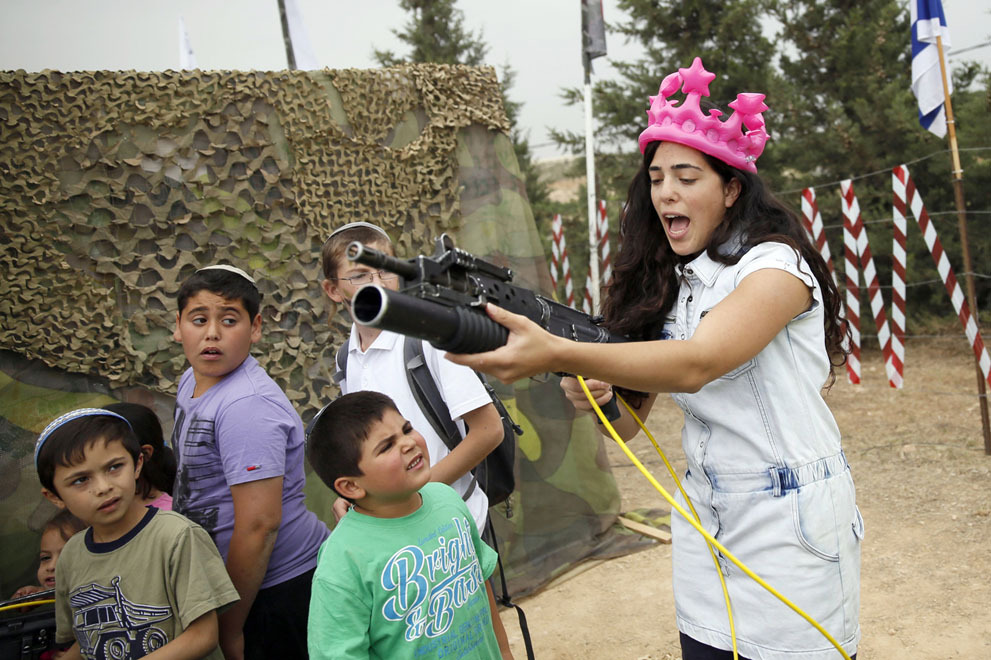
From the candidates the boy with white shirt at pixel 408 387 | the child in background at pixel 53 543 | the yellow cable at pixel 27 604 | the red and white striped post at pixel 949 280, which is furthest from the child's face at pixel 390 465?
the red and white striped post at pixel 949 280

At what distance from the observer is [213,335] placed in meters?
2.34

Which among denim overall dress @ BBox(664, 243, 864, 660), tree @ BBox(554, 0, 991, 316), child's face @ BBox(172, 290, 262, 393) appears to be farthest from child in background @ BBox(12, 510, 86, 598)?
tree @ BBox(554, 0, 991, 316)

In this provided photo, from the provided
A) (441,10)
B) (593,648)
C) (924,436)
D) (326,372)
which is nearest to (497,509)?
(593,648)

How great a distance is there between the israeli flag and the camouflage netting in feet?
13.3

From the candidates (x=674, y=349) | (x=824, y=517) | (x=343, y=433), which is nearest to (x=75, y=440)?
(x=343, y=433)

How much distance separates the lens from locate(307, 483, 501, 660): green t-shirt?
1781 mm

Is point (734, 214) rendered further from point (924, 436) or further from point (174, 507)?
point (924, 436)

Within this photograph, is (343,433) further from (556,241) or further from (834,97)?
(834,97)

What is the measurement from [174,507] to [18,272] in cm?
197

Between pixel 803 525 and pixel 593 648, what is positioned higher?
pixel 803 525

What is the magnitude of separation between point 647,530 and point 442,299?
170 inches

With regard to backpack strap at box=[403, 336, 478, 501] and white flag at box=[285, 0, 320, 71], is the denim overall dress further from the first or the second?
white flag at box=[285, 0, 320, 71]

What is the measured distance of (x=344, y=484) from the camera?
1.96m

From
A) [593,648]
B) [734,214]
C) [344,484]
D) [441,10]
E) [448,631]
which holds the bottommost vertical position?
[593,648]
